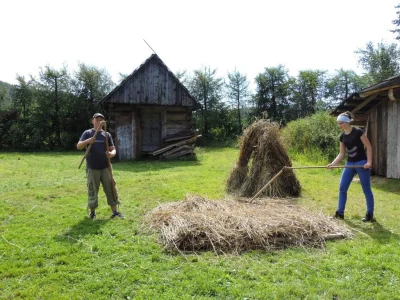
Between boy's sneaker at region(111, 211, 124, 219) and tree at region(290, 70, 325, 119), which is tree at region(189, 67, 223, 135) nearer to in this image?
tree at region(290, 70, 325, 119)

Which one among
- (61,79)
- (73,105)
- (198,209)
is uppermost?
(61,79)

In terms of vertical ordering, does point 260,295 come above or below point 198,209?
below

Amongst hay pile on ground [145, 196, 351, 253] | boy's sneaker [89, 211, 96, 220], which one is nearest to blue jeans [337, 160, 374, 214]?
hay pile on ground [145, 196, 351, 253]

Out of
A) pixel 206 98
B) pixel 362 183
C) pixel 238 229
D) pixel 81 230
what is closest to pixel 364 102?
pixel 362 183

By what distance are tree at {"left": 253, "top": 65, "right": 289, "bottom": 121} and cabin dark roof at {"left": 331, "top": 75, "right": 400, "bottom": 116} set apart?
54.1ft

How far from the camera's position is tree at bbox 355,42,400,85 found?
27.1 meters

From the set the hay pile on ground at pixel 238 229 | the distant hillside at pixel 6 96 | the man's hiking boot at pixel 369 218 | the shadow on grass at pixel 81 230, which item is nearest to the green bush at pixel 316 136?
the man's hiking boot at pixel 369 218

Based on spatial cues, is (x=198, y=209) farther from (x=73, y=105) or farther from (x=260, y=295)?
(x=73, y=105)

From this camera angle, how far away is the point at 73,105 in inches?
901

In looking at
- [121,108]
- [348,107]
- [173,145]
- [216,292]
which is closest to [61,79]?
[121,108]

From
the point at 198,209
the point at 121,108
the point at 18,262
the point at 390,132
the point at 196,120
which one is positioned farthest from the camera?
the point at 196,120

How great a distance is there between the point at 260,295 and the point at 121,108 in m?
13.3

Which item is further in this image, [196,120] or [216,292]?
[196,120]

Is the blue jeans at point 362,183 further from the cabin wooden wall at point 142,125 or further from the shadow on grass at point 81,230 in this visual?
the cabin wooden wall at point 142,125
